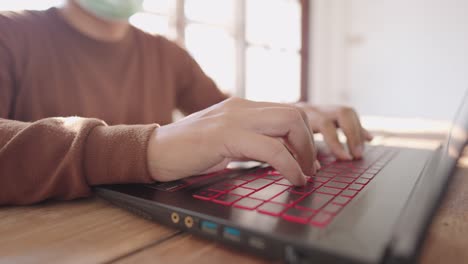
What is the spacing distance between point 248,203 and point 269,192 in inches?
1.9

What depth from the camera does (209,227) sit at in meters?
0.29

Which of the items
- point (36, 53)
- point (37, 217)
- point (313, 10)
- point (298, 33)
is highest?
point (313, 10)

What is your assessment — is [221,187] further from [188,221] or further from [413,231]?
[413,231]

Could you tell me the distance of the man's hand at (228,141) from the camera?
398 mm

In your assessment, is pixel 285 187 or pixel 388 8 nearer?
A: pixel 285 187

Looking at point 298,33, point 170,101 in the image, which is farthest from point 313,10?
point 170,101

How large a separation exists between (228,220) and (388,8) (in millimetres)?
3711

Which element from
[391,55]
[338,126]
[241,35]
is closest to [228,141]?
[338,126]

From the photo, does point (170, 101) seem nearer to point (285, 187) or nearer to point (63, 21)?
point (63, 21)

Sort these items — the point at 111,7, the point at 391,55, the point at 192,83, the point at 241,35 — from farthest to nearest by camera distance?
the point at 391,55, the point at 241,35, the point at 192,83, the point at 111,7

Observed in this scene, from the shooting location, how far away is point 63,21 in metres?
0.83

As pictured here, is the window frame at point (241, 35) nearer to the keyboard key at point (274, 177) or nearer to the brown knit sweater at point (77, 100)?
the brown knit sweater at point (77, 100)

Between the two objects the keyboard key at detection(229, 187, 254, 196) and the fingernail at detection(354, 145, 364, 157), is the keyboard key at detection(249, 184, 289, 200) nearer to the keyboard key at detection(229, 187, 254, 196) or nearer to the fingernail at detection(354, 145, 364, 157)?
the keyboard key at detection(229, 187, 254, 196)

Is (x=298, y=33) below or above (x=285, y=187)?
above
